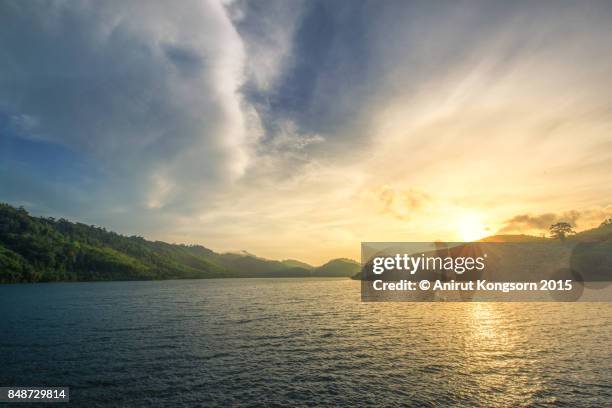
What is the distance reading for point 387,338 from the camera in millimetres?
74125

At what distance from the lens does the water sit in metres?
41.5

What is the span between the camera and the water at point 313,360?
41500 millimetres

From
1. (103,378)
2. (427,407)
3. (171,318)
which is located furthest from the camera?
(171,318)

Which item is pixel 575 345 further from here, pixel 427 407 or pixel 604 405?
pixel 427 407

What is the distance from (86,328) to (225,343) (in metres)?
43.6

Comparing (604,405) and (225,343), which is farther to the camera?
(225,343)

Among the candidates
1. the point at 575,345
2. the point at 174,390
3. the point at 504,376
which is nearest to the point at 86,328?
the point at 174,390

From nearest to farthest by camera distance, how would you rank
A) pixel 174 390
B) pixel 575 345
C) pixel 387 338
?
pixel 174 390
pixel 575 345
pixel 387 338

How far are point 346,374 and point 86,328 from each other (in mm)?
73233

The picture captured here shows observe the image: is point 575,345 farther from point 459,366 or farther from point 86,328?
point 86,328

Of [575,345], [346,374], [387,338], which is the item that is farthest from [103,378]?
[575,345]

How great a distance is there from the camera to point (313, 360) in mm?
56406

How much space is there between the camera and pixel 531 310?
12088 centimetres

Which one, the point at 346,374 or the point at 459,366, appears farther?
the point at 459,366
